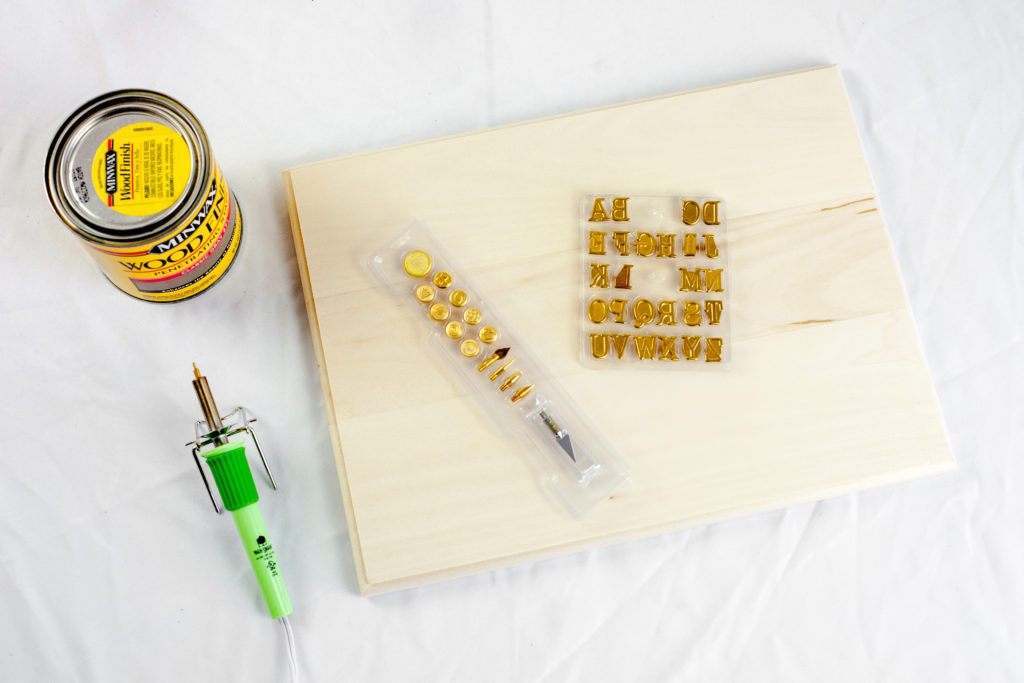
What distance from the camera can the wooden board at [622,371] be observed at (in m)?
0.70

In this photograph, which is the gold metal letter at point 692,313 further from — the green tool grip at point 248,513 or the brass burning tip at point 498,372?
the green tool grip at point 248,513

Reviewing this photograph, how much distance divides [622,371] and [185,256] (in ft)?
1.36

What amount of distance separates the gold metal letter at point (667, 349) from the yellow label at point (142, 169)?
1.48 ft

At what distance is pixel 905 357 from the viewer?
0.74m

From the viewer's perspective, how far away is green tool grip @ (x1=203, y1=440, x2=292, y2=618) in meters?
0.66

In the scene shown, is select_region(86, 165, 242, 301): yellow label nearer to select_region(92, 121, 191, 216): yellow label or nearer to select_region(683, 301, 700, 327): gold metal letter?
select_region(92, 121, 191, 216): yellow label

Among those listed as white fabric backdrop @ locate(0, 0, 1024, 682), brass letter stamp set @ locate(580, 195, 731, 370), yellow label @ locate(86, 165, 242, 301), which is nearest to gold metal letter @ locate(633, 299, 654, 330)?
brass letter stamp set @ locate(580, 195, 731, 370)

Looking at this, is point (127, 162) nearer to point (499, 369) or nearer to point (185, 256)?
point (185, 256)

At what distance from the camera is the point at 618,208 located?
0.73 meters

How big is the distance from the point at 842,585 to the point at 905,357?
248 mm

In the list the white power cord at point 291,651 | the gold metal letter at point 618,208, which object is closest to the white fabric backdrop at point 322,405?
the white power cord at point 291,651

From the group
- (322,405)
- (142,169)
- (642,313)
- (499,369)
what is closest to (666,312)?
(642,313)

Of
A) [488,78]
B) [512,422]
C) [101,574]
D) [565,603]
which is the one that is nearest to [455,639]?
[565,603]

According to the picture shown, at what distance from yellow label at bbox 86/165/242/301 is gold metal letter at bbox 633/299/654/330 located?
40 centimetres
